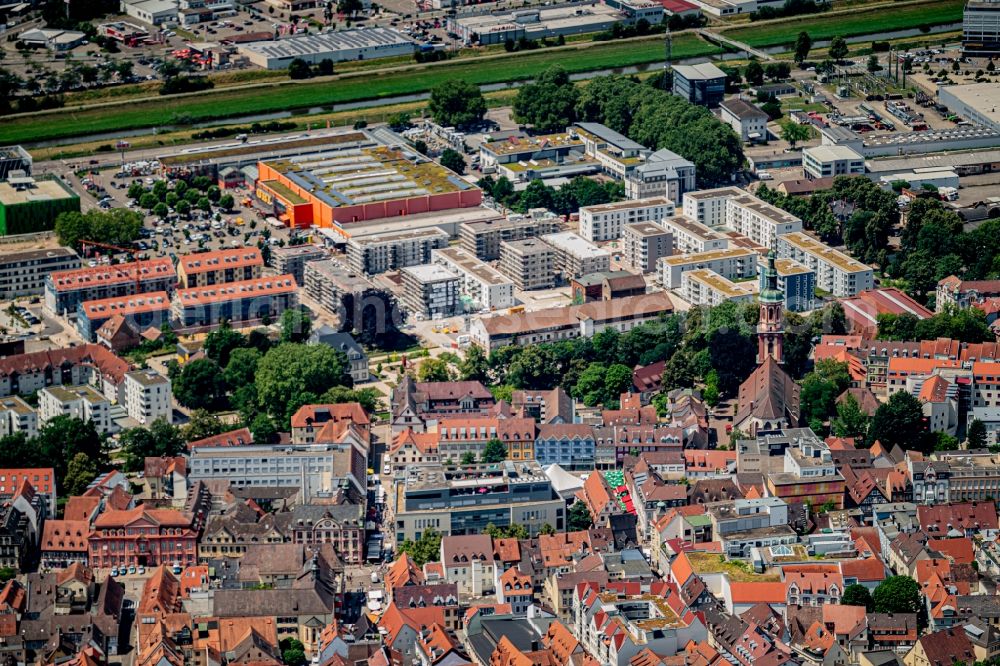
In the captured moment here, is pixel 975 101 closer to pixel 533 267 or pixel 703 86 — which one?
pixel 703 86

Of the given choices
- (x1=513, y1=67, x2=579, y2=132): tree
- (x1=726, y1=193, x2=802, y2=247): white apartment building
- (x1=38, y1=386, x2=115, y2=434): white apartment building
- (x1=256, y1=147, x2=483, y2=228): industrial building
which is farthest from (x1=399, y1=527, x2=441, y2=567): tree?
(x1=513, y1=67, x2=579, y2=132): tree

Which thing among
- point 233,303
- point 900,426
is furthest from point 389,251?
point 900,426

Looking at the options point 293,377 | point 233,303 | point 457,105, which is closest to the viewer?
point 293,377

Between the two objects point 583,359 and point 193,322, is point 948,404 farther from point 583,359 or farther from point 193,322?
point 193,322

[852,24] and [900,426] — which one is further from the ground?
[900,426]

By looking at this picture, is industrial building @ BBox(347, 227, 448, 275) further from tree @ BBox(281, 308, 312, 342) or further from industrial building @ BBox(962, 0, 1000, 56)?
industrial building @ BBox(962, 0, 1000, 56)

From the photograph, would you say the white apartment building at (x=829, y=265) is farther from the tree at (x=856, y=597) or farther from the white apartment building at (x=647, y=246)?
the tree at (x=856, y=597)
